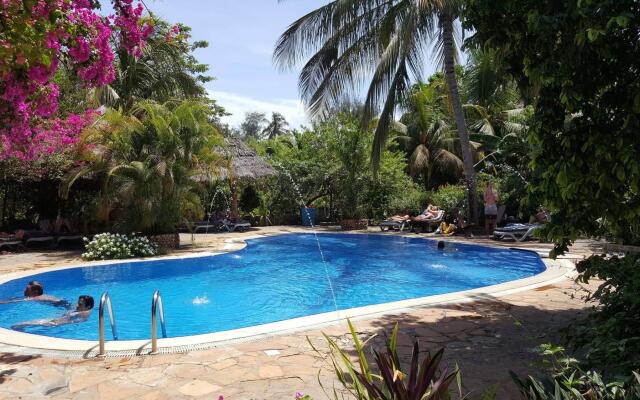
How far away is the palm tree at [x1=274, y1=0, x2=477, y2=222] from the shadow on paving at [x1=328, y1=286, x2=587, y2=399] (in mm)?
9160

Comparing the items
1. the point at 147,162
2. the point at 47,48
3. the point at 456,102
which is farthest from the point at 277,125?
the point at 47,48

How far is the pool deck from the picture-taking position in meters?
3.59

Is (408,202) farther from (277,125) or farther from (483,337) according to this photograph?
(277,125)

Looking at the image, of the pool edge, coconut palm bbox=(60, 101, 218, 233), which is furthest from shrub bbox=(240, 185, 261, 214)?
the pool edge

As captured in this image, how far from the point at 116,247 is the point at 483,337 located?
10204mm

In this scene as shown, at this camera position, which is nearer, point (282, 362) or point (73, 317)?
point (282, 362)

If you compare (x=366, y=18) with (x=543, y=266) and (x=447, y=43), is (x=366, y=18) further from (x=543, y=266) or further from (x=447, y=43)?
(x=543, y=266)

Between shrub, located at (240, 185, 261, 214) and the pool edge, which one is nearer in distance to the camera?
the pool edge

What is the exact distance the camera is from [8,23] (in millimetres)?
2893

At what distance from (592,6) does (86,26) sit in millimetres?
3885

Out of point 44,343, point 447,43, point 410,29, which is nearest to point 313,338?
point 44,343

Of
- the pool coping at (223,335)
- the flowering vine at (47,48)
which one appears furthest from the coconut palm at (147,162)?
the flowering vine at (47,48)

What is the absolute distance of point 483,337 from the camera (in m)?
4.79

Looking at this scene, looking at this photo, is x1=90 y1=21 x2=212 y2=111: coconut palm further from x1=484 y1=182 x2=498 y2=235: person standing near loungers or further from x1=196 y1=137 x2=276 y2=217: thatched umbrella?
x1=484 y1=182 x2=498 y2=235: person standing near loungers
